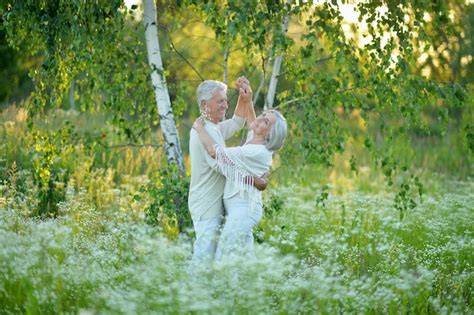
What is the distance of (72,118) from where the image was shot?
13.3 m

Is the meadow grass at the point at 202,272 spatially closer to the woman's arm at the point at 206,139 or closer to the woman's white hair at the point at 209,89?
the woman's arm at the point at 206,139

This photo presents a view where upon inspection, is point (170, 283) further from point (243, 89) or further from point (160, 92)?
point (160, 92)

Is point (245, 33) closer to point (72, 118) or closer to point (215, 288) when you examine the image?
point (215, 288)

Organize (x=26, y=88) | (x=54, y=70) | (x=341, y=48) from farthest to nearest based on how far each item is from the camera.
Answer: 1. (x=26, y=88)
2. (x=54, y=70)
3. (x=341, y=48)

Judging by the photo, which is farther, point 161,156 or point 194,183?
point 161,156

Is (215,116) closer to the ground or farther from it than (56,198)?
farther from it

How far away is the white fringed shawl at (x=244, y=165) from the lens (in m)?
5.54

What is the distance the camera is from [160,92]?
7.23m

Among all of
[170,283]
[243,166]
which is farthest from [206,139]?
[170,283]

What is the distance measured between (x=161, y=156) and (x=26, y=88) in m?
9.84

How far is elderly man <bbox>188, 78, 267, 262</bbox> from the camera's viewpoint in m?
5.74

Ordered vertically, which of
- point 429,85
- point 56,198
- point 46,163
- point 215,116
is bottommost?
point 56,198

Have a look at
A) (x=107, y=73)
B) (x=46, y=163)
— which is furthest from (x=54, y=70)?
(x=46, y=163)

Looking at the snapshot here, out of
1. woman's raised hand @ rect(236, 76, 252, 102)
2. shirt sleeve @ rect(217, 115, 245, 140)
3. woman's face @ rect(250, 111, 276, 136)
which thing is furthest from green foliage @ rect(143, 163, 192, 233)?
woman's face @ rect(250, 111, 276, 136)
